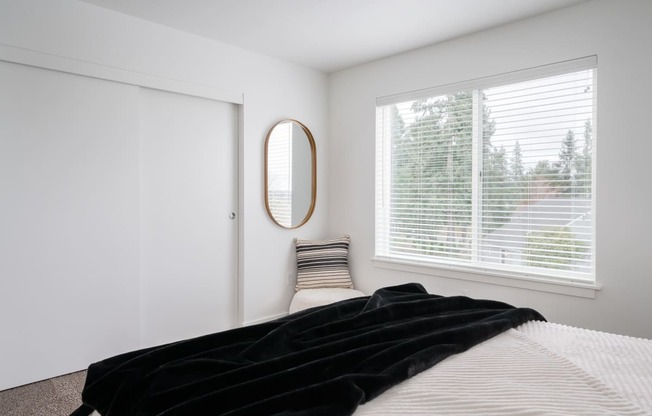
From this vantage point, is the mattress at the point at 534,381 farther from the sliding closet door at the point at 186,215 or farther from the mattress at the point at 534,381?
the sliding closet door at the point at 186,215

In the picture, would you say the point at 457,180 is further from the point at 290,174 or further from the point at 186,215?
the point at 186,215

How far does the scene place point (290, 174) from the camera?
4027 mm

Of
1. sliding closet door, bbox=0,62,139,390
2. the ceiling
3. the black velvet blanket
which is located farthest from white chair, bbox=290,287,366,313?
the ceiling

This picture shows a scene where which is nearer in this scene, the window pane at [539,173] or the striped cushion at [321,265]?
the window pane at [539,173]

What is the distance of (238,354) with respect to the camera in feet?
5.26

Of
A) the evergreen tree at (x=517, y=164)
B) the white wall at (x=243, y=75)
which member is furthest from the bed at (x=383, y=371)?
the white wall at (x=243, y=75)

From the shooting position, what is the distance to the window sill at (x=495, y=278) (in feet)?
9.22

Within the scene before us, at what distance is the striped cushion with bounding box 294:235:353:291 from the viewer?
13.0 feet

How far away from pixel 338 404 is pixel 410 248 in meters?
2.75

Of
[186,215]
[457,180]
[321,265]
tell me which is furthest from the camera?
[321,265]

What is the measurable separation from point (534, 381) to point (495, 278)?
1.92 meters

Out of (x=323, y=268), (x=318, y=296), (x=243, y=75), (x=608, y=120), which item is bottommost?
(x=318, y=296)

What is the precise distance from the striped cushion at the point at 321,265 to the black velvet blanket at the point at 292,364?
75.0 inches

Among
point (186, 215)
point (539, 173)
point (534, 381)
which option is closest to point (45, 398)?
point (186, 215)
